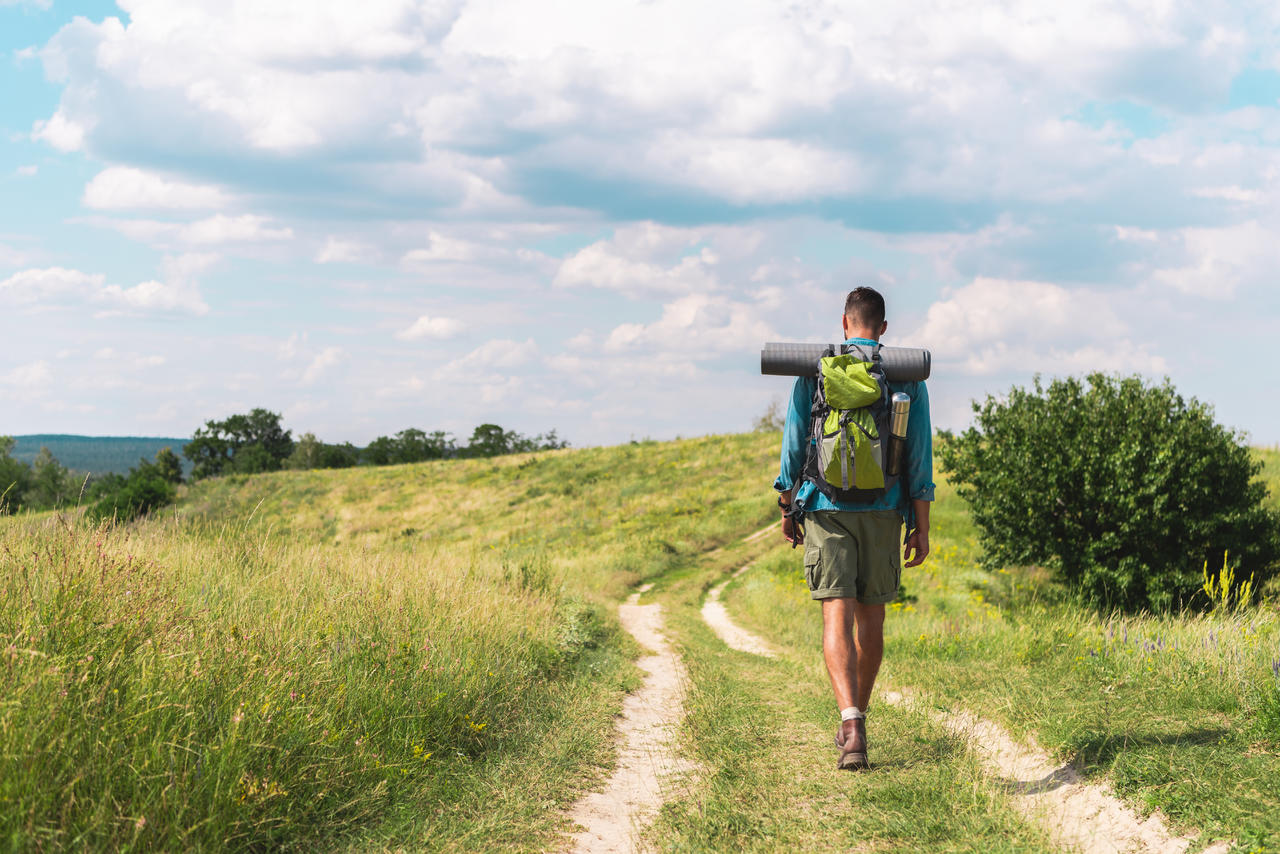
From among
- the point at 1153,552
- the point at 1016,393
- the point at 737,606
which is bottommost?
the point at 737,606

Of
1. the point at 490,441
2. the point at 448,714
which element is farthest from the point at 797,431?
the point at 490,441

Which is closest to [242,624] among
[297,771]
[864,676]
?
[297,771]

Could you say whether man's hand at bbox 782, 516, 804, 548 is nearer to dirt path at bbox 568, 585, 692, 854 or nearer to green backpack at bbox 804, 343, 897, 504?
green backpack at bbox 804, 343, 897, 504

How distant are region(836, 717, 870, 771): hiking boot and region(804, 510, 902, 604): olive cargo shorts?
74cm

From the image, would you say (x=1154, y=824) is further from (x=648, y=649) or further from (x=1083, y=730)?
(x=648, y=649)

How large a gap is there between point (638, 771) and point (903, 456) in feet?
8.80

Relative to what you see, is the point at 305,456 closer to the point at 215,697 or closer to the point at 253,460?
the point at 253,460

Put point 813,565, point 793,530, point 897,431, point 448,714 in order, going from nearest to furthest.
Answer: point 897,431, point 813,565, point 793,530, point 448,714

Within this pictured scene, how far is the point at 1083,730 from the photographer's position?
5.54m

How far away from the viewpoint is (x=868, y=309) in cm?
552

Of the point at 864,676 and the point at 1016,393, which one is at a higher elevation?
the point at 1016,393

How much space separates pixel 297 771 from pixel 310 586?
9.34 feet

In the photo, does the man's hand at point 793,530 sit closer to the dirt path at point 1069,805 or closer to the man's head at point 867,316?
the man's head at point 867,316

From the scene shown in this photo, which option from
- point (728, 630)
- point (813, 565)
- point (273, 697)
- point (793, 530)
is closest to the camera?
point (273, 697)
